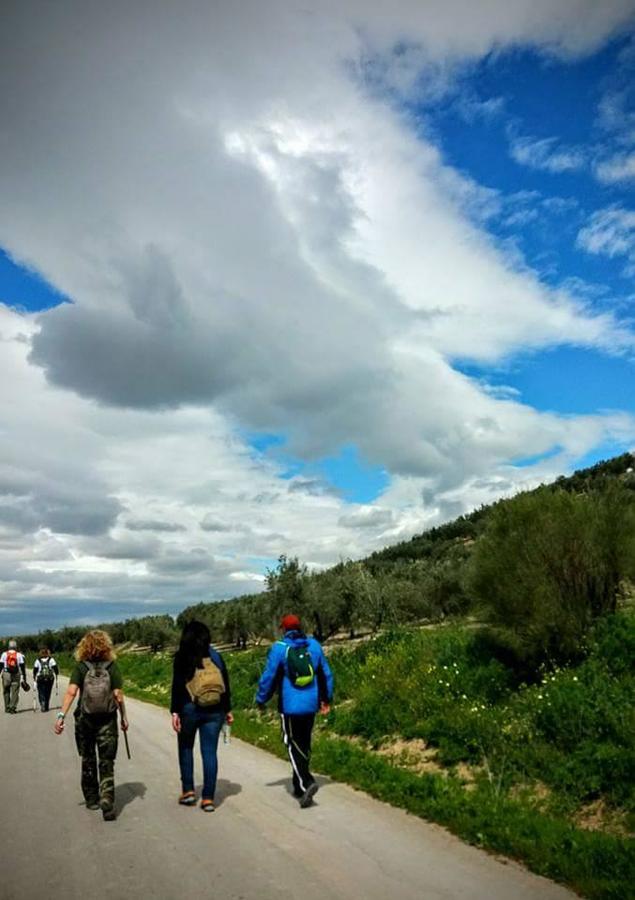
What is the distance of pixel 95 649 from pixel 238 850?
3078 mm

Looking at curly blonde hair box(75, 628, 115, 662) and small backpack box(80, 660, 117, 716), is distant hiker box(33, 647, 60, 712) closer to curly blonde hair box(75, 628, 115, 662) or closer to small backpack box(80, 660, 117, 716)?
curly blonde hair box(75, 628, 115, 662)

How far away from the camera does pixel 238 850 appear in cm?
654

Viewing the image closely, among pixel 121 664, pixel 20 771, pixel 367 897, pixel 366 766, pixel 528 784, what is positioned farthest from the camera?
pixel 121 664

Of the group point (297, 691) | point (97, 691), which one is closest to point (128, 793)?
point (97, 691)

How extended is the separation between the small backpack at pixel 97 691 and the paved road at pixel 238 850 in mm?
1124

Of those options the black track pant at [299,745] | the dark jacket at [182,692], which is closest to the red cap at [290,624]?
the dark jacket at [182,692]

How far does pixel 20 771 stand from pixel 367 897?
314 inches

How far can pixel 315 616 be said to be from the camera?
167 feet

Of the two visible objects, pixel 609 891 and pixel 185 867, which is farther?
pixel 185 867

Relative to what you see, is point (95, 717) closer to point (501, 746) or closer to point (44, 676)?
point (501, 746)

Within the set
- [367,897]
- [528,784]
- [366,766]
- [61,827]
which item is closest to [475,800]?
[528,784]

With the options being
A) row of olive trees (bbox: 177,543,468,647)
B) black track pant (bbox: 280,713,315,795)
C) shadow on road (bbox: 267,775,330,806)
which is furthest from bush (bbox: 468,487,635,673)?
row of olive trees (bbox: 177,543,468,647)

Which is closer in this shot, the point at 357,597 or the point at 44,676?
the point at 44,676

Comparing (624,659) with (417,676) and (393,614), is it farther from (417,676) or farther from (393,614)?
(393,614)
